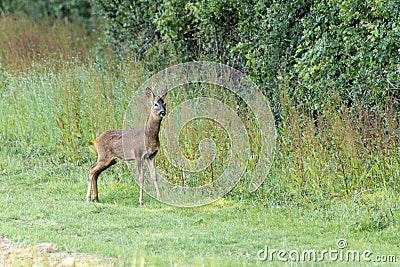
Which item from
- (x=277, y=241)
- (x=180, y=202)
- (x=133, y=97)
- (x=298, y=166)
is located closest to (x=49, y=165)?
(x=133, y=97)

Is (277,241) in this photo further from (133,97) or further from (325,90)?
(133,97)

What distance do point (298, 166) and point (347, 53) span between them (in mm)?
1621

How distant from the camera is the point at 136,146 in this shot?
9680 mm

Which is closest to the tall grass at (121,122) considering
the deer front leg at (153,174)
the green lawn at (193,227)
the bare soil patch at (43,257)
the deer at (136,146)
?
the green lawn at (193,227)

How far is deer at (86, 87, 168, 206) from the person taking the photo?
9625 millimetres

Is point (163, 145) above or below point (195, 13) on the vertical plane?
below

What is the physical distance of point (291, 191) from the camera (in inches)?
377

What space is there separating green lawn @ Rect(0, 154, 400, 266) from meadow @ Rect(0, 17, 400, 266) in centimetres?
1

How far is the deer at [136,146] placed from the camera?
9625 mm
